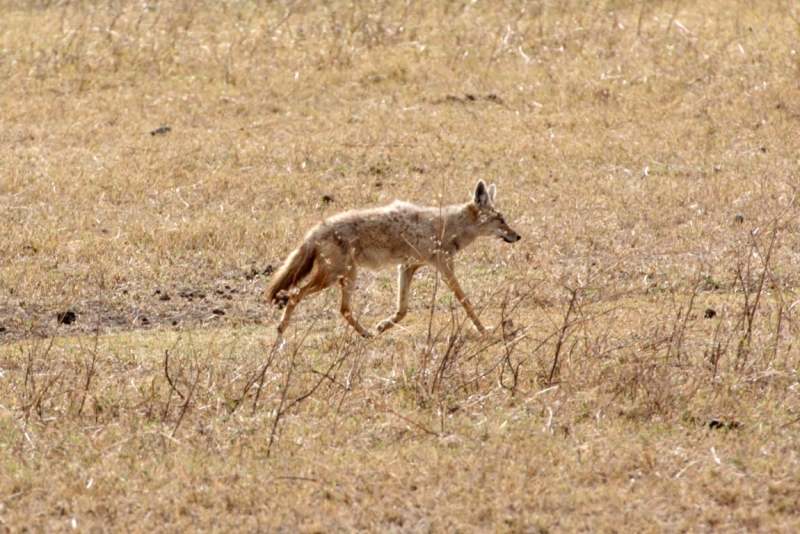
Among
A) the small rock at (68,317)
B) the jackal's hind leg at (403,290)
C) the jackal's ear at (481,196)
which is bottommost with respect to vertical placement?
the small rock at (68,317)

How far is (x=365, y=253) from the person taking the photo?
8.96 metres

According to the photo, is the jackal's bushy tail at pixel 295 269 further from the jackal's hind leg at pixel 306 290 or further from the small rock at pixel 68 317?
the small rock at pixel 68 317

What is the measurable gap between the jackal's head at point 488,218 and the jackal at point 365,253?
1.35ft

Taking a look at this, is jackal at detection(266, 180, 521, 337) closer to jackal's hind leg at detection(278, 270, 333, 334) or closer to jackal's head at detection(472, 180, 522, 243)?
jackal's hind leg at detection(278, 270, 333, 334)

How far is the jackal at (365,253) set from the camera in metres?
8.73

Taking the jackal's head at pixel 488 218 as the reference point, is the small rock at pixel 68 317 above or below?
below

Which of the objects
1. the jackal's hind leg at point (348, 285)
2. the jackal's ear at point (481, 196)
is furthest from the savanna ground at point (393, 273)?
the jackal's ear at point (481, 196)

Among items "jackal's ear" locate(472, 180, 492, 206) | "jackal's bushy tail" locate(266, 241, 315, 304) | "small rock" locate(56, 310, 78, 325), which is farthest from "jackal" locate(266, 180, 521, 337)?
"small rock" locate(56, 310, 78, 325)

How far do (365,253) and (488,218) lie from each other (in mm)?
1570

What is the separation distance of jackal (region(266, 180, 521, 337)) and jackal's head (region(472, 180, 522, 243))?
411 mm

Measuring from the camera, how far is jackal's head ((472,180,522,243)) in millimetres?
10008

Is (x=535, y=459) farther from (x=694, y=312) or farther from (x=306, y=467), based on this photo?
(x=694, y=312)

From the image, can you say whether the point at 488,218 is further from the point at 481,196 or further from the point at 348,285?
the point at 348,285

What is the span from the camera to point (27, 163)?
1378cm
